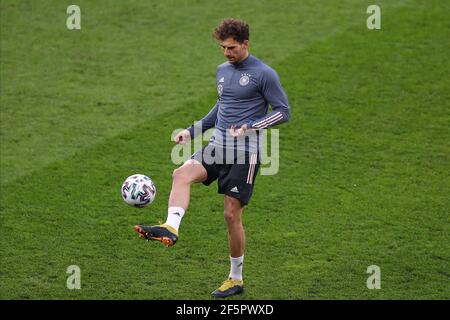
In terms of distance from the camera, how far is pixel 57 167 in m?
10.4

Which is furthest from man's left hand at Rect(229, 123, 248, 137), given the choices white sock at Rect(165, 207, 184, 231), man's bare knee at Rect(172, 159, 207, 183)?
white sock at Rect(165, 207, 184, 231)

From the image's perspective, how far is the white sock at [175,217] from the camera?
6.93m

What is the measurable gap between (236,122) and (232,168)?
1.27 ft

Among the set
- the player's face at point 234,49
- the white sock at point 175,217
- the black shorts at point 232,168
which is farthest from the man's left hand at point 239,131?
A: the white sock at point 175,217

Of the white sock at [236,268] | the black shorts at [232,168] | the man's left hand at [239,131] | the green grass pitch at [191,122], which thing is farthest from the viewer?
the green grass pitch at [191,122]

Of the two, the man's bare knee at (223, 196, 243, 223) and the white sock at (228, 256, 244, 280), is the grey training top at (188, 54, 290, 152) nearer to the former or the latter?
the man's bare knee at (223, 196, 243, 223)

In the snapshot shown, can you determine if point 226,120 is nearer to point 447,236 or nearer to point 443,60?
point 447,236

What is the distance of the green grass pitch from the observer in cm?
828

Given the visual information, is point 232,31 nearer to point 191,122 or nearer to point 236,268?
point 236,268

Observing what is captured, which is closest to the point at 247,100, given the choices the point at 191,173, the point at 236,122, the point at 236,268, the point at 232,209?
the point at 236,122

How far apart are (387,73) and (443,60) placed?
93 cm

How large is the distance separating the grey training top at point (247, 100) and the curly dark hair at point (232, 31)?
0.82 ft

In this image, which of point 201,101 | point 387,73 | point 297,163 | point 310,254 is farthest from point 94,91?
point 310,254

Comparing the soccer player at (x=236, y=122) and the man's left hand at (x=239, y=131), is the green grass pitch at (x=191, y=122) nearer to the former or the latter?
the soccer player at (x=236, y=122)
